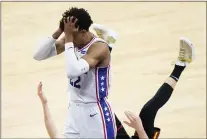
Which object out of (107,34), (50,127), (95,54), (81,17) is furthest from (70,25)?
(107,34)

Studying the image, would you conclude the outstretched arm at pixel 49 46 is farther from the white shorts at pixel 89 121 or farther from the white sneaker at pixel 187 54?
the white sneaker at pixel 187 54

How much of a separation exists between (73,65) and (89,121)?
528 millimetres

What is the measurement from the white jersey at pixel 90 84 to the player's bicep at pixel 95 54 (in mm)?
40

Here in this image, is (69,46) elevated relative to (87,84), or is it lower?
elevated

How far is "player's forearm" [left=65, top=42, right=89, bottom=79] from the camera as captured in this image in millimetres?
3664

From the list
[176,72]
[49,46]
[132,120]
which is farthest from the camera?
[176,72]

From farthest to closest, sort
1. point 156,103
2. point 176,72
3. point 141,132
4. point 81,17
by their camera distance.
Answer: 1. point 176,72
2. point 156,103
3. point 81,17
4. point 141,132

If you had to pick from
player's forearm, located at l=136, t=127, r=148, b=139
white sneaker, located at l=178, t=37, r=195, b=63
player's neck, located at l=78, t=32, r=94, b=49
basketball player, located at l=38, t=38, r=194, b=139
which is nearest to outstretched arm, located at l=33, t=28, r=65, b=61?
player's neck, located at l=78, t=32, r=94, b=49

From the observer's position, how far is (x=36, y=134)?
568 centimetres

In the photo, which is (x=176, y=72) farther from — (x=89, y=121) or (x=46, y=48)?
(x=46, y=48)

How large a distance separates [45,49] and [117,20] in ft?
12.5

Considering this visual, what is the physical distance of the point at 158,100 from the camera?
4.69 m

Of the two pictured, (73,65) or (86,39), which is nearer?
(73,65)

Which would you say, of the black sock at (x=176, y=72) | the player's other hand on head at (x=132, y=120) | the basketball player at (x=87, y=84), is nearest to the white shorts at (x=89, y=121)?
the basketball player at (x=87, y=84)
